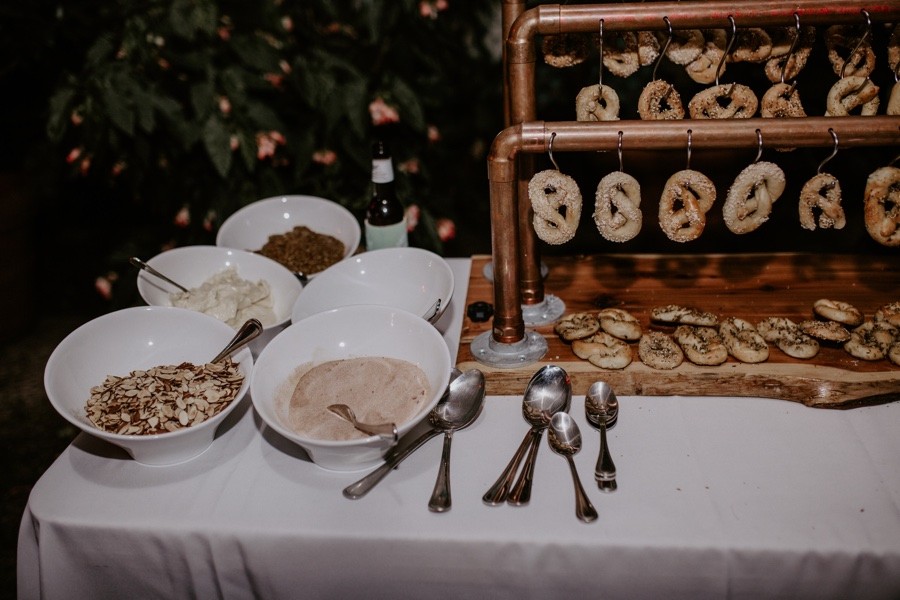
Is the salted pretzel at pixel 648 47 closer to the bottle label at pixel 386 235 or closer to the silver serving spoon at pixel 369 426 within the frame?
the bottle label at pixel 386 235

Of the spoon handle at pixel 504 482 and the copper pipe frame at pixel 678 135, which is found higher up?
the copper pipe frame at pixel 678 135

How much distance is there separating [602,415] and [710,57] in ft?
2.84

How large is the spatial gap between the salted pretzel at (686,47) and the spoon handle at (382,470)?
1.01 m

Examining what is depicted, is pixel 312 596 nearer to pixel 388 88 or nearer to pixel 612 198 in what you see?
pixel 612 198

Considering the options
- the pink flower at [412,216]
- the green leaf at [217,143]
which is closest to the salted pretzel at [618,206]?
the pink flower at [412,216]

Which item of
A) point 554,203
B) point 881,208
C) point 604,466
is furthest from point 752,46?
point 604,466

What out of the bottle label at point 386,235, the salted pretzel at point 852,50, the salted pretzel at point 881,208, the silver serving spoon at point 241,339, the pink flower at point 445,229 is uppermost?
the salted pretzel at point 852,50

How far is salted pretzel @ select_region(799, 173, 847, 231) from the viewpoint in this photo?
4.43 ft

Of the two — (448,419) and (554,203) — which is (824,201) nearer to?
(554,203)

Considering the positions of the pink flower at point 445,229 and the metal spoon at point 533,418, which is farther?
the pink flower at point 445,229

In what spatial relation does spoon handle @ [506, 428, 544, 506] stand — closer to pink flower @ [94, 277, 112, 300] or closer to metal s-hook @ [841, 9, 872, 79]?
metal s-hook @ [841, 9, 872, 79]

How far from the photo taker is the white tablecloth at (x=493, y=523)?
107cm

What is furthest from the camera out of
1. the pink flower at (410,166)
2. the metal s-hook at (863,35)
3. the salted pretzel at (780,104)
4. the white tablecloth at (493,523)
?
the pink flower at (410,166)

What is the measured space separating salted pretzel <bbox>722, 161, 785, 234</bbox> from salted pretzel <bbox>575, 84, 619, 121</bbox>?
315 millimetres
